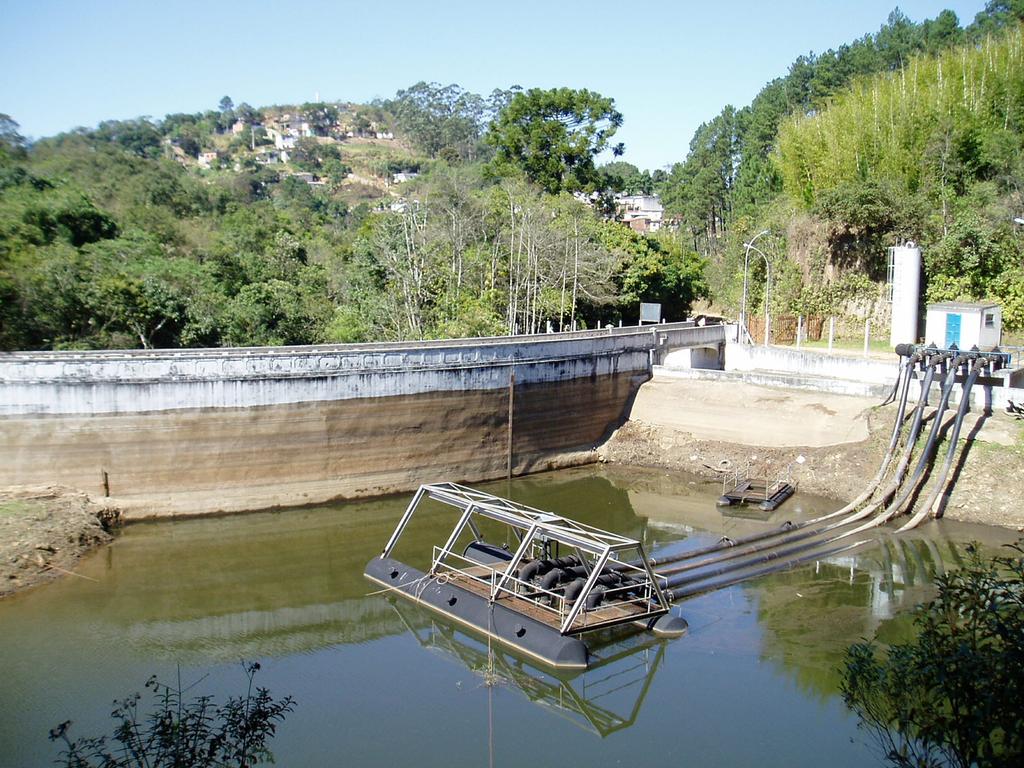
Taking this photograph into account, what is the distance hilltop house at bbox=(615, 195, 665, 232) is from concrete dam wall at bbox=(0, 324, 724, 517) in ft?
191

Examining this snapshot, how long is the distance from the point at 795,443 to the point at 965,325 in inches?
248

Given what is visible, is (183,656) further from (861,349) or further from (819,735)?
(861,349)

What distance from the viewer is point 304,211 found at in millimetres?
71250

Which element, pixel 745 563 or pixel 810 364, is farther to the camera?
pixel 810 364

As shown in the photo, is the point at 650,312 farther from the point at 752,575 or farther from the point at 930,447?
the point at 752,575

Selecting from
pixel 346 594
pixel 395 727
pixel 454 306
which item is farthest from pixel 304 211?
pixel 395 727

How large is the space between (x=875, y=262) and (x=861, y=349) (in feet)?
19.7

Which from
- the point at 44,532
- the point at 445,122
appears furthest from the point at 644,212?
the point at 44,532

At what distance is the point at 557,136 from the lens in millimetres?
50562

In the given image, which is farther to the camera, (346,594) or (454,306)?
(454,306)

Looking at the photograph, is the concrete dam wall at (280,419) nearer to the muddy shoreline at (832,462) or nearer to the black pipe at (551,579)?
the muddy shoreline at (832,462)

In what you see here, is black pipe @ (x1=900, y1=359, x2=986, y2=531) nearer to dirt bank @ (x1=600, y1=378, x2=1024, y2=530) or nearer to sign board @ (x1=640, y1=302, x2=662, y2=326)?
dirt bank @ (x1=600, y1=378, x2=1024, y2=530)

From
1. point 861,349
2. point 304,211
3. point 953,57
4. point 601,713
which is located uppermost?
point 953,57

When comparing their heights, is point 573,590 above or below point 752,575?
above
